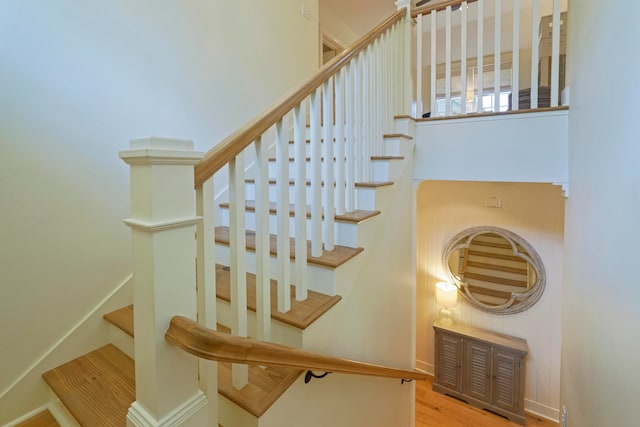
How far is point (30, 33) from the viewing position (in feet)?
4.47

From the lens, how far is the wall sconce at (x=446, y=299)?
421cm

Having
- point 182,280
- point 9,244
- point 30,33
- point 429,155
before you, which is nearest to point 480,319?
point 429,155

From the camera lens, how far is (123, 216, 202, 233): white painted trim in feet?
2.28

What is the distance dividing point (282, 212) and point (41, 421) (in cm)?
140

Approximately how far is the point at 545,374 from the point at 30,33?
5.49 meters

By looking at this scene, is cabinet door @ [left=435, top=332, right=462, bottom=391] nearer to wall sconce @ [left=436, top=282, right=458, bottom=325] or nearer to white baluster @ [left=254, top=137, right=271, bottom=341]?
wall sconce @ [left=436, top=282, right=458, bottom=325]

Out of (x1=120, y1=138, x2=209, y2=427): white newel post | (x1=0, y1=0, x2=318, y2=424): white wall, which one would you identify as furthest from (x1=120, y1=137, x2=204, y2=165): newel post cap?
(x1=0, y1=0, x2=318, y2=424): white wall

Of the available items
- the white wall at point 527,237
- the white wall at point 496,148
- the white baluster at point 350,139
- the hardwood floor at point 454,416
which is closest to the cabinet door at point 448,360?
the hardwood floor at point 454,416

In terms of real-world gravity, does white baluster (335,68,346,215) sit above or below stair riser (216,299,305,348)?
above

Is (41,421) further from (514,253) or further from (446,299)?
(514,253)

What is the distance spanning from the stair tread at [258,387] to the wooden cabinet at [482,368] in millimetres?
3660

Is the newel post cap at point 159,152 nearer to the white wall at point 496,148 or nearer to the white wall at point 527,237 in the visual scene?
the white wall at point 496,148

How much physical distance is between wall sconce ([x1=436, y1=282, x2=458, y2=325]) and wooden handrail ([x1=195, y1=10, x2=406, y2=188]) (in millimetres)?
3492

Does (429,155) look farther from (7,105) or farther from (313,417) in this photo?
(7,105)
